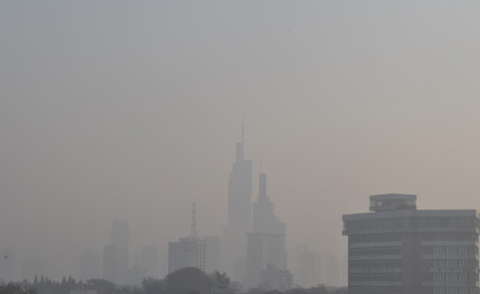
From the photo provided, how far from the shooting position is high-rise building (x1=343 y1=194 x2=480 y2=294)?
158 m

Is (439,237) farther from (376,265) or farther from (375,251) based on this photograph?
(376,265)

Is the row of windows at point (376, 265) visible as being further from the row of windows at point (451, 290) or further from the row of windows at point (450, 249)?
the row of windows at point (451, 290)

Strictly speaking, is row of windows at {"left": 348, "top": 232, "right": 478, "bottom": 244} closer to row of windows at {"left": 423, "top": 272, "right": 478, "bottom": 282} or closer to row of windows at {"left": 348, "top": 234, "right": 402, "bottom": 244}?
row of windows at {"left": 348, "top": 234, "right": 402, "bottom": 244}

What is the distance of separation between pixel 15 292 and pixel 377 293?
65.8 m

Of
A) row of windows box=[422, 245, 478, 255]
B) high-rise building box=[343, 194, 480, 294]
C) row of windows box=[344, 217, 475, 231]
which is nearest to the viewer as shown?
row of windows box=[344, 217, 475, 231]

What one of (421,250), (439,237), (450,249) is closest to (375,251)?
(421,250)

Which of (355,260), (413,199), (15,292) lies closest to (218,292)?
(355,260)

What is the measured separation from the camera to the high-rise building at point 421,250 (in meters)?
158

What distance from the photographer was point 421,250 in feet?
525

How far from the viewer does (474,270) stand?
162 meters

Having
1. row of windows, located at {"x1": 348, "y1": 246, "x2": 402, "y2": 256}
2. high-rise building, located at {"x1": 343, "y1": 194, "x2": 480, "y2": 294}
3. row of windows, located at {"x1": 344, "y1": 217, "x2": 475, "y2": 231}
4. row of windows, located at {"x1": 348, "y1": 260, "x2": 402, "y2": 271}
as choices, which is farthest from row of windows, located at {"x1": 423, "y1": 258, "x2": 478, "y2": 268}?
row of windows, located at {"x1": 344, "y1": 217, "x2": 475, "y2": 231}

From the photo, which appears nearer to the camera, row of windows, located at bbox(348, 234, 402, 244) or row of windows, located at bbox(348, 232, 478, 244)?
row of windows, located at bbox(348, 232, 478, 244)

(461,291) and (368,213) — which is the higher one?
(368,213)

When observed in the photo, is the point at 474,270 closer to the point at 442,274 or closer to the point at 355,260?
the point at 442,274
